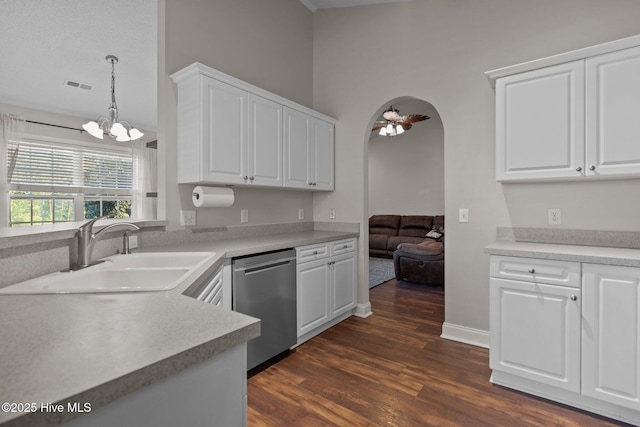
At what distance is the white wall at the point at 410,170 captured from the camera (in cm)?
693

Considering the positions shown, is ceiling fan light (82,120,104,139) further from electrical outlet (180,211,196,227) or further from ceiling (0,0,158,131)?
electrical outlet (180,211,196,227)

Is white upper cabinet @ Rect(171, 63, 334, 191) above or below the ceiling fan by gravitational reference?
below

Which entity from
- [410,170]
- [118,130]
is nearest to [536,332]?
[118,130]

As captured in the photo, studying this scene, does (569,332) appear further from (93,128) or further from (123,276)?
(93,128)

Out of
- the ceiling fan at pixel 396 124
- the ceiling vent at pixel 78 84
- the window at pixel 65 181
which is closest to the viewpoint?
the ceiling vent at pixel 78 84

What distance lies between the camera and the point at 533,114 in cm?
218

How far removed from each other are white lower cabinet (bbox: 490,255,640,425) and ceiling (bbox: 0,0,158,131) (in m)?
3.61

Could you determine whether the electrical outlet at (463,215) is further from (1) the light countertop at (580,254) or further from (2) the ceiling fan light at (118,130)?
(2) the ceiling fan light at (118,130)

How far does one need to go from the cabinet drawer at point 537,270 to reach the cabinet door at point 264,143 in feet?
5.97

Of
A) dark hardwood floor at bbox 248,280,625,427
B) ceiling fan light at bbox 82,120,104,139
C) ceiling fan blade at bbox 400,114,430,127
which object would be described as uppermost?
ceiling fan blade at bbox 400,114,430,127

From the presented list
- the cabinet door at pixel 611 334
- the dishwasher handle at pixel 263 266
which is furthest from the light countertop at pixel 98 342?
the cabinet door at pixel 611 334

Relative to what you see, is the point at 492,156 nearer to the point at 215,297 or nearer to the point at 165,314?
the point at 215,297

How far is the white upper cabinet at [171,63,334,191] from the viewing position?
221 cm

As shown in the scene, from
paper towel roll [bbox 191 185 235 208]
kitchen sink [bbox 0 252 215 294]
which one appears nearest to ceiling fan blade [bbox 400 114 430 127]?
paper towel roll [bbox 191 185 235 208]
